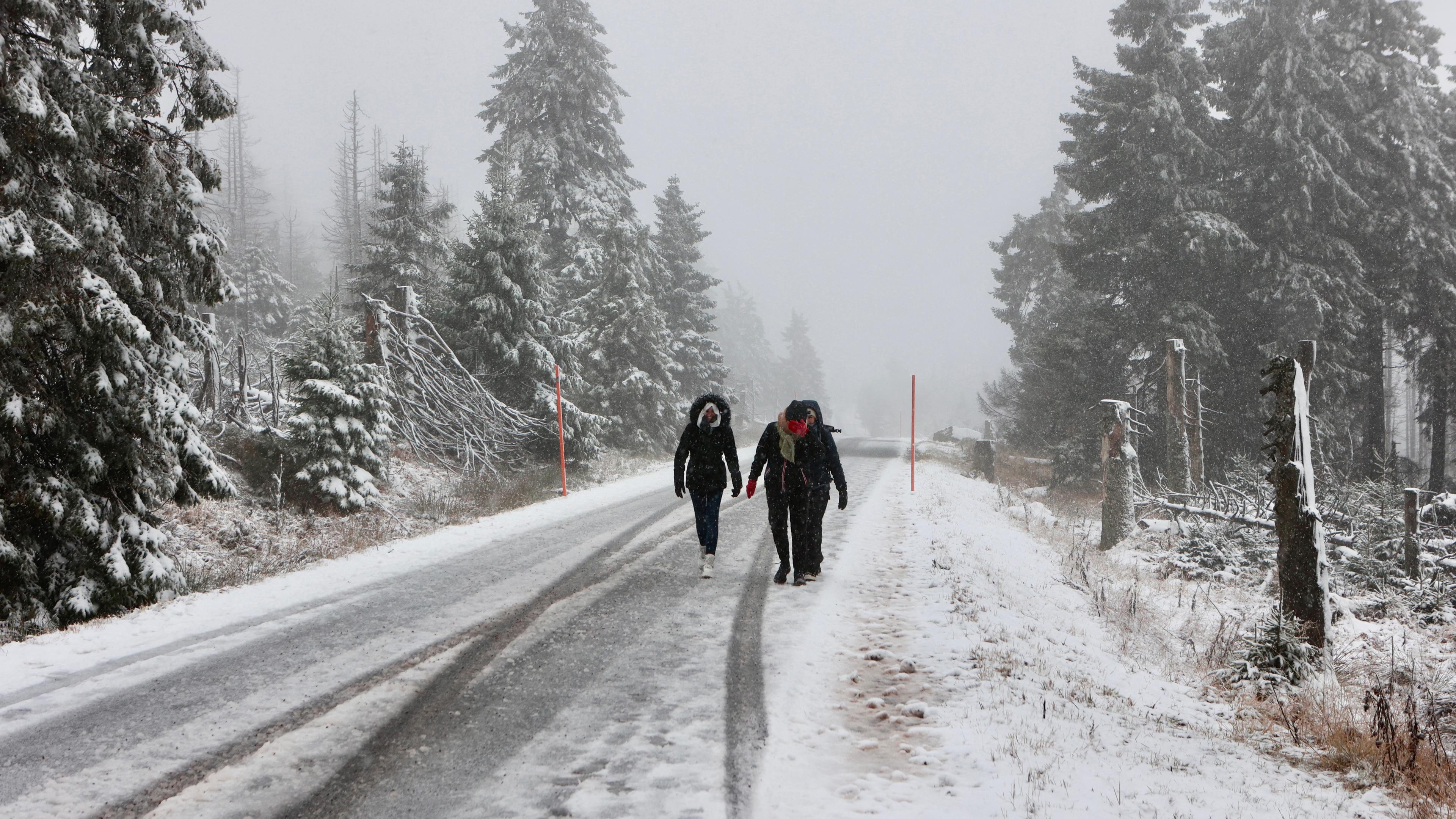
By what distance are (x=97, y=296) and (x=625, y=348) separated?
60.7 feet

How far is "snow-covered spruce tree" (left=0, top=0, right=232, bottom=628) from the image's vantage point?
6156mm

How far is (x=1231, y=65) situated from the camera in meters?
21.1

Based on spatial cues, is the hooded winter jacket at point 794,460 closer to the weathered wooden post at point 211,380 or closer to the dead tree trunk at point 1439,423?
the weathered wooden post at point 211,380

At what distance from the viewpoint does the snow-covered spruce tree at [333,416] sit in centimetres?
1147

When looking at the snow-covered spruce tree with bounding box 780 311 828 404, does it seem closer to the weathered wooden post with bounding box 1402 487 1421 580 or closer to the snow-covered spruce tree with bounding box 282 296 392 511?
the snow-covered spruce tree with bounding box 282 296 392 511

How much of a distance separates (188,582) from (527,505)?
6633 millimetres

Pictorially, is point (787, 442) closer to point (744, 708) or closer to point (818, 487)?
point (818, 487)

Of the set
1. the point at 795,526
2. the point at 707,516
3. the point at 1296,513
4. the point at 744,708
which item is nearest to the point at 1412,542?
the point at 1296,513

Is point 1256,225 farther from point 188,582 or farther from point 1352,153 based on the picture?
point 188,582

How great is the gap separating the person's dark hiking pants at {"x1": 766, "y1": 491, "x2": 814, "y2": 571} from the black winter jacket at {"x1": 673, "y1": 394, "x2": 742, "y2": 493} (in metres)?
0.52

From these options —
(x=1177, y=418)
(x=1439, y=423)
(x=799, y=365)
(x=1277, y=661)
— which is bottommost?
(x=1277, y=661)

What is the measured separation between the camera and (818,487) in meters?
8.02

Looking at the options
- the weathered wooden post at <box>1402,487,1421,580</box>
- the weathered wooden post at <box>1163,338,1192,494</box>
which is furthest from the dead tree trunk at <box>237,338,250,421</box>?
the weathered wooden post at <box>1163,338,1192,494</box>

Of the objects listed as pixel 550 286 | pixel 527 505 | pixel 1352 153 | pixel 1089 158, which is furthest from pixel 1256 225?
pixel 527 505
